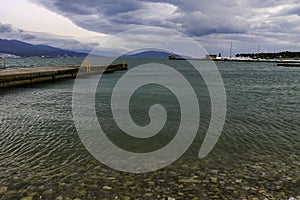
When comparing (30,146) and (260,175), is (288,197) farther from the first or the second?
(30,146)

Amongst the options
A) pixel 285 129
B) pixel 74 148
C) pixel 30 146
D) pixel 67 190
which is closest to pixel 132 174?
pixel 67 190

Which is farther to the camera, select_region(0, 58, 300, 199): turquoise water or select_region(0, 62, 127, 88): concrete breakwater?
select_region(0, 62, 127, 88): concrete breakwater

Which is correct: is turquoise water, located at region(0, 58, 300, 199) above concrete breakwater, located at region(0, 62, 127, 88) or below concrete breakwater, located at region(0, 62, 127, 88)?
below

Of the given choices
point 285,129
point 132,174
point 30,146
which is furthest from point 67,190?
point 285,129

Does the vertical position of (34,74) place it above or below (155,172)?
above

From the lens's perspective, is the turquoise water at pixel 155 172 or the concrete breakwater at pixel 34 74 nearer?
the turquoise water at pixel 155 172

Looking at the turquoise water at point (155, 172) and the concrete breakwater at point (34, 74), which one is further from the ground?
the concrete breakwater at point (34, 74)

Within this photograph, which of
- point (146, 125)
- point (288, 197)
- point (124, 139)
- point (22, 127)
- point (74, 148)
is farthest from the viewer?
point (146, 125)

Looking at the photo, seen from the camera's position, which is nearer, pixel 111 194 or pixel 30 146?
pixel 111 194

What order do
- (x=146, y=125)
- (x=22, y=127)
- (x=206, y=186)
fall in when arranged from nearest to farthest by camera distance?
(x=206, y=186) → (x=22, y=127) → (x=146, y=125)

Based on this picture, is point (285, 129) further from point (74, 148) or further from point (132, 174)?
point (74, 148)

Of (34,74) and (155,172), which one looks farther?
(34,74)

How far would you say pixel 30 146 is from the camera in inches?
398

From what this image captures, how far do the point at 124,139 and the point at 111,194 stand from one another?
5.13m
